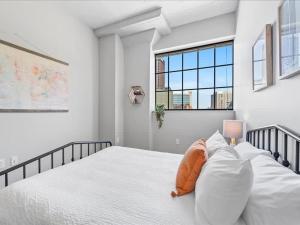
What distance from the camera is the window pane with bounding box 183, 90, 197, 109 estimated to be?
146 inches

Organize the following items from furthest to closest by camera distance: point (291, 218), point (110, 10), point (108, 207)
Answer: point (110, 10) → point (108, 207) → point (291, 218)

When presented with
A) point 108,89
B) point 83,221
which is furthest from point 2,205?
point 108,89

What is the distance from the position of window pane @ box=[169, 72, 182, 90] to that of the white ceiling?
3.63 ft

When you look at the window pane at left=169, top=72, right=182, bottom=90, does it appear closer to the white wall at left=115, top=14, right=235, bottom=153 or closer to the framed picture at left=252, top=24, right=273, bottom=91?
the white wall at left=115, top=14, right=235, bottom=153

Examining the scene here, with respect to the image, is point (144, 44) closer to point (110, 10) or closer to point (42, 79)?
point (110, 10)

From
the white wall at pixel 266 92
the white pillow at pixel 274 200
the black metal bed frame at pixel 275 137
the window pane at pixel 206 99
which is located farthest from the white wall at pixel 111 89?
the white pillow at pixel 274 200

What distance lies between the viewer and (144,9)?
121 inches

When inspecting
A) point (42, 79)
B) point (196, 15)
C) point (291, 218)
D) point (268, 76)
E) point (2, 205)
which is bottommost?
point (2, 205)

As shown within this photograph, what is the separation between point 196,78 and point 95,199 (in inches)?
129

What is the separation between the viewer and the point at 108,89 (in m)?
3.74

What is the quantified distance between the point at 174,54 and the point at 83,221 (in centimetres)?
372

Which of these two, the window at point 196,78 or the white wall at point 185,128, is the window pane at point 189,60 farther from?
the white wall at point 185,128

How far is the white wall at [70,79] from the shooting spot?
2.24 meters

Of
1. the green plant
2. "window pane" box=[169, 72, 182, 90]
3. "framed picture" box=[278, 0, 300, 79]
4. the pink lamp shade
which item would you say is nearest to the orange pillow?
"framed picture" box=[278, 0, 300, 79]
